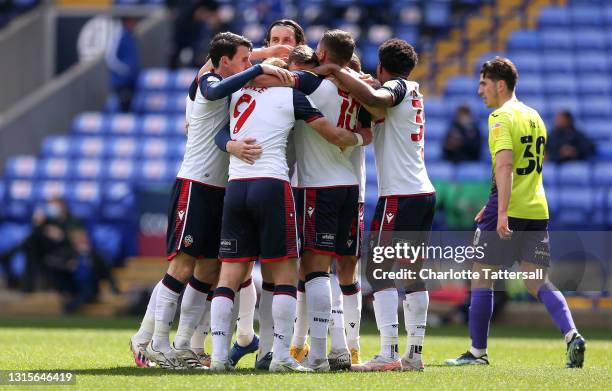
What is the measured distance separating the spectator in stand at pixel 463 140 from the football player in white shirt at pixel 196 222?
9.50 metres

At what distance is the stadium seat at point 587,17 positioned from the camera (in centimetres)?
2064

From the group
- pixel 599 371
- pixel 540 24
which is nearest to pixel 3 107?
pixel 540 24

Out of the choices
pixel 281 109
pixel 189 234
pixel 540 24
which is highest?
pixel 540 24

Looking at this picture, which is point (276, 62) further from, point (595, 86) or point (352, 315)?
point (595, 86)

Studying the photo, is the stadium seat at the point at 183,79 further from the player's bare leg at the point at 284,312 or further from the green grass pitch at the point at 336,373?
the player's bare leg at the point at 284,312

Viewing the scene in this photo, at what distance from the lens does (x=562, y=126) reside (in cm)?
1717

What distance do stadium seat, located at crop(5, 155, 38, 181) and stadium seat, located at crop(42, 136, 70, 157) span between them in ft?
1.20

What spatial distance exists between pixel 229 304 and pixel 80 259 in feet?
32.8

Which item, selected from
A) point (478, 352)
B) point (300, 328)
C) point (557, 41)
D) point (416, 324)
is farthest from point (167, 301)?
point (557, 41)

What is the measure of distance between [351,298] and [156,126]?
495 inches

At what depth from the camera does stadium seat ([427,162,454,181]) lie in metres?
17.4

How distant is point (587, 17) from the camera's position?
20672 mm

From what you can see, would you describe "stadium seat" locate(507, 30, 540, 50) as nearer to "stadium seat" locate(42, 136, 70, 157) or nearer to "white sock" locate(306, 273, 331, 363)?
"stadium seat" locate(42, 136, 70, 157)

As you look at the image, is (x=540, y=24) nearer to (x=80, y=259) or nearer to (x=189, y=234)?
(x=80, y=259)
